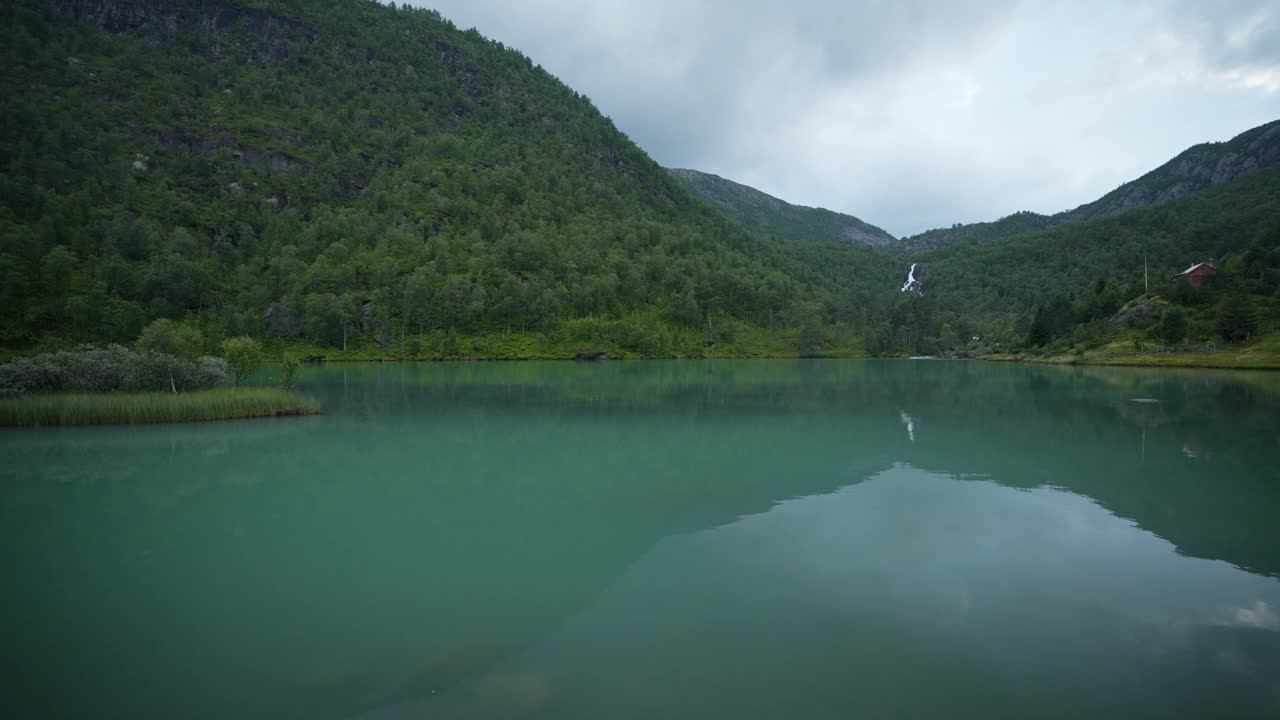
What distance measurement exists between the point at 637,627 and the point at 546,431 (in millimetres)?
21193

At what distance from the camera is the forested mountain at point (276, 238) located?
384ft

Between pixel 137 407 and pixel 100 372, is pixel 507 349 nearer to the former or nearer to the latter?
pixel 100 372

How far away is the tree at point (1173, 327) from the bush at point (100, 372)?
121646 mm

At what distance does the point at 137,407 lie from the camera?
3094 cm

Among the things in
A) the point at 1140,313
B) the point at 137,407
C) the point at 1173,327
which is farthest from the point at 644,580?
the point at 1140,313

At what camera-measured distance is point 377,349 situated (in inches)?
4838

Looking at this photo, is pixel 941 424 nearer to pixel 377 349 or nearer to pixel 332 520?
pixel 332 520

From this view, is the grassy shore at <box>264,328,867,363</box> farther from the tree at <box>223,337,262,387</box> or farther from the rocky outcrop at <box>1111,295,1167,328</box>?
the tree at <box>223,337,262,387</box>

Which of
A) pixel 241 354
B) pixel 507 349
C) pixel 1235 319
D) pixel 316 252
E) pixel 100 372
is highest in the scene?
pixel 316 252

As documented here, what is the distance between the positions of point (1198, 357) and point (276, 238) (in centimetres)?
18422

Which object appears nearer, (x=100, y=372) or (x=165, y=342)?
(x=100, y=372)

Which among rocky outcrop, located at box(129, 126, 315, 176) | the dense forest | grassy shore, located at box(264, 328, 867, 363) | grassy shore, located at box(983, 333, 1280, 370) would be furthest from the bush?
rocky outcrop, located at box(129, 126, 315, 176)

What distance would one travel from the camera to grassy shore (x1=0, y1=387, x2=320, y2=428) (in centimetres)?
2945

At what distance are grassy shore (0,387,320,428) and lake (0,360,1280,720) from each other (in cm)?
457
